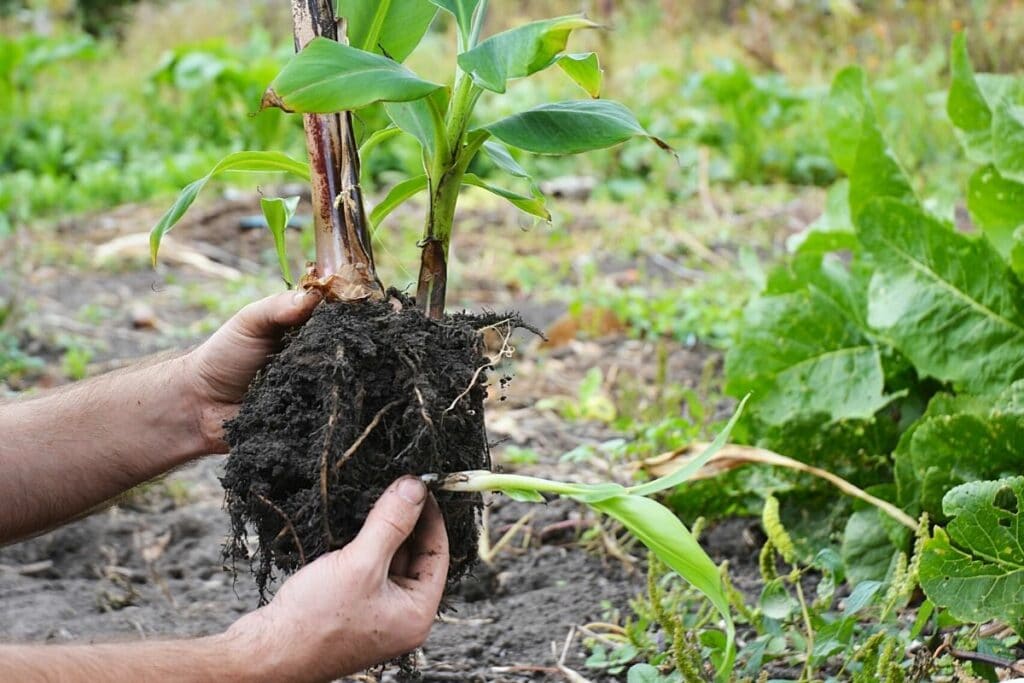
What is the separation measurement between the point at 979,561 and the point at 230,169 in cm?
131

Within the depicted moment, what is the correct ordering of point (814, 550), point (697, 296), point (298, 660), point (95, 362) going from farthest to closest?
point (697, 296) < point (95, 362) < point (814, 550) < point (298, 660)

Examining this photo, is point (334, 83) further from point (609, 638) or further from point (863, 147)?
point (863, 147)

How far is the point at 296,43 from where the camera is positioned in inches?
67.3

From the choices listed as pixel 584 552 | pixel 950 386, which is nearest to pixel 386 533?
pixel 584 552

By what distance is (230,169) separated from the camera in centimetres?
177

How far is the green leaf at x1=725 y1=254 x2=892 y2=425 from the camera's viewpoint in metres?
2.40

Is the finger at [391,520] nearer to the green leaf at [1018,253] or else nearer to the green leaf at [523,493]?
the green leaf at [523,493]

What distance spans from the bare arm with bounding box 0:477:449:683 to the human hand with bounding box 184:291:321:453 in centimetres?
40

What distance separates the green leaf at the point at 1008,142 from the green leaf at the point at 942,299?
0.48 feet

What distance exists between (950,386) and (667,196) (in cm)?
427

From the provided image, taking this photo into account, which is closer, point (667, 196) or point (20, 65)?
point (667, 196)

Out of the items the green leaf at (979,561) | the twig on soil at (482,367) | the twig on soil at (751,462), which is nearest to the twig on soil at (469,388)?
the twig on soil at (482,367)

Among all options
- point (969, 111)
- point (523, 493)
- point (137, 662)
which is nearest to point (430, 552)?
point (523, 493)

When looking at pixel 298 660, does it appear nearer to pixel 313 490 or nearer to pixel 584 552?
pixel 313 490
